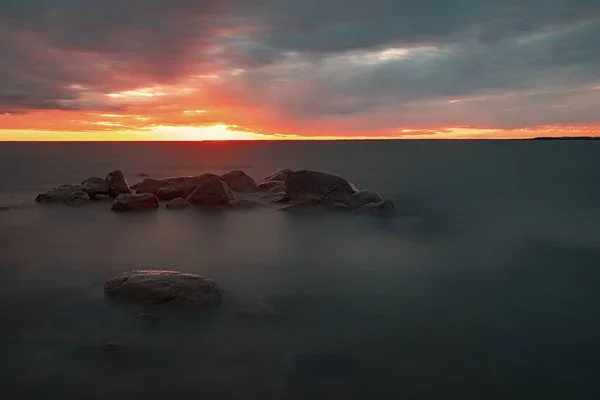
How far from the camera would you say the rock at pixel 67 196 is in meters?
29.4

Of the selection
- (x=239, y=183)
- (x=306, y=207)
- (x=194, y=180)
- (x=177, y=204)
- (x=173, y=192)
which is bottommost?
(x=306, y=207)

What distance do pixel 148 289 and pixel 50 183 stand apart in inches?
1578

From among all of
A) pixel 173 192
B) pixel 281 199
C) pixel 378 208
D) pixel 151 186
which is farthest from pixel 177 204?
pixel 378 208

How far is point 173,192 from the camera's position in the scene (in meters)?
30.2

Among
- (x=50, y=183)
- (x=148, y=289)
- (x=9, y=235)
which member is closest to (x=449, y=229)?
(x=148, y=289)

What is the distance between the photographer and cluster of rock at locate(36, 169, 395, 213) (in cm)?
2722

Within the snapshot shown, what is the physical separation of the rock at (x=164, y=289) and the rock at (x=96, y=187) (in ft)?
67.4

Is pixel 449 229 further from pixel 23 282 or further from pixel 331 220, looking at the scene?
pixel 23 282

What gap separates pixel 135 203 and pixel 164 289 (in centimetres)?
1674

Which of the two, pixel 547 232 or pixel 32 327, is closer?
pixel 32 327

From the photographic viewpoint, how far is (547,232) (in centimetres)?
2278

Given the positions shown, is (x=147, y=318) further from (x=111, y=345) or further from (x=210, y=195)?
(x=210, y=195)

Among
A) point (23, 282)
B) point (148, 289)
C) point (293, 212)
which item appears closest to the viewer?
point (148, 289)

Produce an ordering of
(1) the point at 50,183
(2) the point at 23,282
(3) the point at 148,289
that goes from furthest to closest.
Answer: (1) the point at 50,183
(2) the point at 23,282
(3) the point at 148,289
